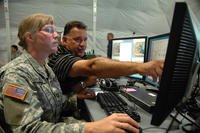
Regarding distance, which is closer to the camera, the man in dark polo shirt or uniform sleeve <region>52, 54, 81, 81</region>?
the man in dark polo shirt

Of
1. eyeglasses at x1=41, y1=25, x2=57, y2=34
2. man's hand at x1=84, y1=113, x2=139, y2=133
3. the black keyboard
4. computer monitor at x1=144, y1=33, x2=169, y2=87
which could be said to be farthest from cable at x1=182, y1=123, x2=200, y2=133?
eyeglasses at x1=41, y1=25, x2=57, y2=34

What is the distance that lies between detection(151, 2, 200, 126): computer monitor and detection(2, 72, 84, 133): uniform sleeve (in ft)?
1.06

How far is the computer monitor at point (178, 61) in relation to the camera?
19.0 inches

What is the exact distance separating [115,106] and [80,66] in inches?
12.1

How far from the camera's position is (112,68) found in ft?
3.69

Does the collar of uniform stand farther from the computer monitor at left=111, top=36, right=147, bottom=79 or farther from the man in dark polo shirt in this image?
the computer monitor at left=111, top=36, right=147, bottom=79

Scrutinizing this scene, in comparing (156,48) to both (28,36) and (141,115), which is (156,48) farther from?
(28,36)

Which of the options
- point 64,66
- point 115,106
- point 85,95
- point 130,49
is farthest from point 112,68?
point 130,49

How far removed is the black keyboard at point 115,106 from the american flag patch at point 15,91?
45 centimetres

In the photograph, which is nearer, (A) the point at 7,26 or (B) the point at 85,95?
(B) the point at 85,95

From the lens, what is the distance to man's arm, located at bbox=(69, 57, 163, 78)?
2.79ft

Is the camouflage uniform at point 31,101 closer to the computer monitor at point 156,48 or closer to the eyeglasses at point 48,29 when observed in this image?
the eyeglasses at point 48,29

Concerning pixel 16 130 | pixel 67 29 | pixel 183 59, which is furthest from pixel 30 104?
pixel 67 29

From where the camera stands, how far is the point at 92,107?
52.2 inches
